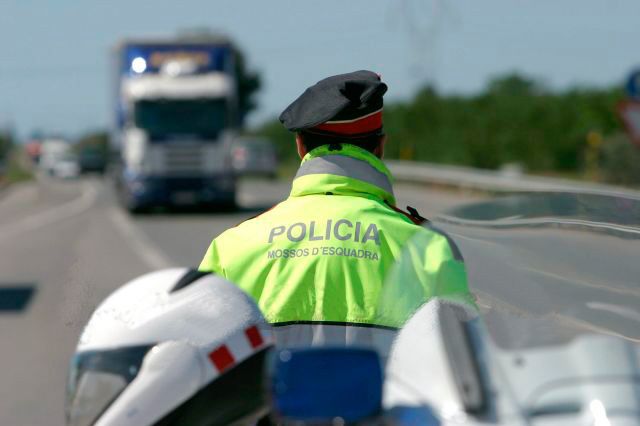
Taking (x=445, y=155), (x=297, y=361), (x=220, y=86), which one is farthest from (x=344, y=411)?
(x=445, y=155)

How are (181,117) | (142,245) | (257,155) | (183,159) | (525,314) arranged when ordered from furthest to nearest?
(257,155), (183,159), (181,117), (142,245), (525,314)

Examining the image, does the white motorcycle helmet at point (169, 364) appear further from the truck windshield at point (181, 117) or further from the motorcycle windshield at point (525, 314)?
the truck windshield at point (181, 117)

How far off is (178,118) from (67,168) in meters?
58.6

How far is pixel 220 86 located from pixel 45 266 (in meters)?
9.97

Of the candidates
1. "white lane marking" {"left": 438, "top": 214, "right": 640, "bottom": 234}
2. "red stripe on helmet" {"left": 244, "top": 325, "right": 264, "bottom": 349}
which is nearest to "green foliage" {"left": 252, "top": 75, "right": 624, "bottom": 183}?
"white lane marking" {"left": 438, "top": 214, "right": 640, "bottom": 234}

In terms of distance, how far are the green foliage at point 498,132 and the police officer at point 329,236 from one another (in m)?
39.7

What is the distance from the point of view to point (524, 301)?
2242 millimetres

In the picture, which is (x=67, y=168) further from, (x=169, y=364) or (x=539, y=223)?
(x=169, y=364)

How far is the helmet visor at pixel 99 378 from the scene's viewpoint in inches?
80.8

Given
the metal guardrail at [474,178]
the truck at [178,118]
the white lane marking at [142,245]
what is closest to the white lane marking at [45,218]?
the white lane marking at [142,245]

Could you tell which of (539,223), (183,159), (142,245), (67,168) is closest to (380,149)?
(539,223)

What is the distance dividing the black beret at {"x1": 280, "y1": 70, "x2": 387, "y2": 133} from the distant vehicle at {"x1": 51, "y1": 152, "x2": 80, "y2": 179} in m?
82.4

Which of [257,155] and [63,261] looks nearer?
[63,261]

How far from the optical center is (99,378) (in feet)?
6.74
